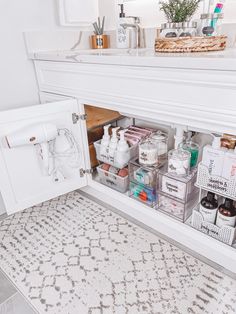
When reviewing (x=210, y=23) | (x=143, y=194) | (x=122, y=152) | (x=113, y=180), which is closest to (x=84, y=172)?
(x=113, y=180)

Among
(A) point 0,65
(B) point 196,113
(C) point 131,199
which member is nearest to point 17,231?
(C) point 131,199

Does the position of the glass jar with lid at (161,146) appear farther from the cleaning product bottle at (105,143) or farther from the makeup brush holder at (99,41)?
the makeup brush holder at (99,41)

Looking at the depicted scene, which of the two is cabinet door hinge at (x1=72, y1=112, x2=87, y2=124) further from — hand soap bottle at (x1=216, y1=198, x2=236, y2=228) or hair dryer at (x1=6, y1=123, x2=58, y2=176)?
hand soap bottle at (x1=216, y1=198, x2=236, y2=228)

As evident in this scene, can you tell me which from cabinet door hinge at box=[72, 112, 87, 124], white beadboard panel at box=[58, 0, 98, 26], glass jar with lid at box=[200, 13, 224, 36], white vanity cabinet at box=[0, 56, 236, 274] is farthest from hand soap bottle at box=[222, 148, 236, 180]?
white beadboard panel at box=[58, 0, 98, 26]

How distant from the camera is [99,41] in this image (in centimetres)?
154

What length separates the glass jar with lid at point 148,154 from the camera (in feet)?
4.05

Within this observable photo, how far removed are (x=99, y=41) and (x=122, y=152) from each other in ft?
2.38

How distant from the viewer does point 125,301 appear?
37.7 inches

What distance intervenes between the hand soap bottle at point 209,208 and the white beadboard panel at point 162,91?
357 millimetres

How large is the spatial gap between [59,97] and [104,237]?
2.55ft

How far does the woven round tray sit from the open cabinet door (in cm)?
57

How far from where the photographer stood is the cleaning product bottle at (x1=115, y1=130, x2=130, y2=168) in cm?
134

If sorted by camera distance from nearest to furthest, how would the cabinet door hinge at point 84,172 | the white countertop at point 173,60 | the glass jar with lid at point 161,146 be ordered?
the white countertop at point 173,60 < the glass jar with lid at point 161,146 < the cabinet door hinge at point 84,172

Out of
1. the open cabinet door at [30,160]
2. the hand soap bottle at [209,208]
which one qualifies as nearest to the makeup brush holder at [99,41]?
the open cabinet door at [30,160]
